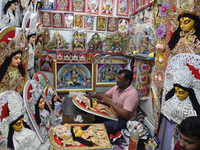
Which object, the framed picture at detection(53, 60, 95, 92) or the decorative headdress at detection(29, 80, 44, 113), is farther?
the framed picture at detection(53, 60, 95, 92)

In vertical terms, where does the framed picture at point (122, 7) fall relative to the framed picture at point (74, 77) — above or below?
above

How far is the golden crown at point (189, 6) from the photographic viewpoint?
1.51 meters

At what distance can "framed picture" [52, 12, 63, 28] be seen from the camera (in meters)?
4.16

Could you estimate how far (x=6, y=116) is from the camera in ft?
6.12

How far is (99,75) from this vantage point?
173 inches

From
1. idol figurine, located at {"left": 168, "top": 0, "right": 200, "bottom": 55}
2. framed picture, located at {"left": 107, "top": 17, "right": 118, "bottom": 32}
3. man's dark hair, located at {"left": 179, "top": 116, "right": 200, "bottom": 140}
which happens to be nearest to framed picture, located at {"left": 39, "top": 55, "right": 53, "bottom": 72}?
framed picture, located at {"left": 107, "top": 17, "right": 118, "bottom": 32}

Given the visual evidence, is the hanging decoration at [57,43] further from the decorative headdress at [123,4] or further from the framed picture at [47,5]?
the decorative headdress at [123,4]

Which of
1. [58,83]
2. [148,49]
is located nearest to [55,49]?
[58,83]

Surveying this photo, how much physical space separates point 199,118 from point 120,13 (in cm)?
391

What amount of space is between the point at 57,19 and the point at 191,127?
4099mm

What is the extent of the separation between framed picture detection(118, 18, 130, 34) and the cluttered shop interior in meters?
0.03

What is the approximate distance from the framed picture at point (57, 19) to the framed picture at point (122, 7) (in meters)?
1.68

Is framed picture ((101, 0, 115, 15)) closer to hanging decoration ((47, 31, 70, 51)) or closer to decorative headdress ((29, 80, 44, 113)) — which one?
hanging decoration ((47, 31, 70, 51))

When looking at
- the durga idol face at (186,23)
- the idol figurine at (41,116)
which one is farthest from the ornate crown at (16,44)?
the durga idol face at (186,23)
